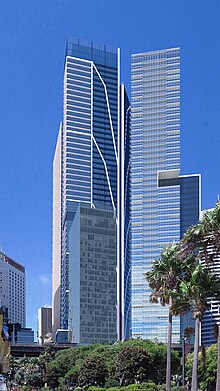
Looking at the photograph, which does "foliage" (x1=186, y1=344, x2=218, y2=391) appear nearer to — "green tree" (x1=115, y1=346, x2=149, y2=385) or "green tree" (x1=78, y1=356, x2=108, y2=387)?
"green tree" (x1=115, y1=346, x2=149, y2=385)

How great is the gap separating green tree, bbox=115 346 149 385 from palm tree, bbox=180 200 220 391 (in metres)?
35.5

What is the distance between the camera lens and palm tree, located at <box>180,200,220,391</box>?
34344 mm

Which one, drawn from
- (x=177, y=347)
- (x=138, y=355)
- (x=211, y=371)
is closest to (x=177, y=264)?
(x=138, y=355)

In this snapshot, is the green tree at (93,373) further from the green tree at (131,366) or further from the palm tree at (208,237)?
the palm tree at (208,237)

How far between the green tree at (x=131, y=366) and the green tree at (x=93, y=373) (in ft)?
10.2

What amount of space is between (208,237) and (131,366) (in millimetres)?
37768

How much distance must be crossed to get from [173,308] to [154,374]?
116 ft

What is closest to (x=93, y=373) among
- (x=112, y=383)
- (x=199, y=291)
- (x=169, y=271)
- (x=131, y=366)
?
(x=112, y=383)

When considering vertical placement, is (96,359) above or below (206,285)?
below

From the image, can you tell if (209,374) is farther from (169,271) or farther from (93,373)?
(169,271)

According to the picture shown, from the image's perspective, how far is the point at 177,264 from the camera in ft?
148

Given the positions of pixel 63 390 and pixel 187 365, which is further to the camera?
pixel 187 365

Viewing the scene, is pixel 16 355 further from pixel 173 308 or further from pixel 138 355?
pixel 173 308

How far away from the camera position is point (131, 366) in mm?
69375
